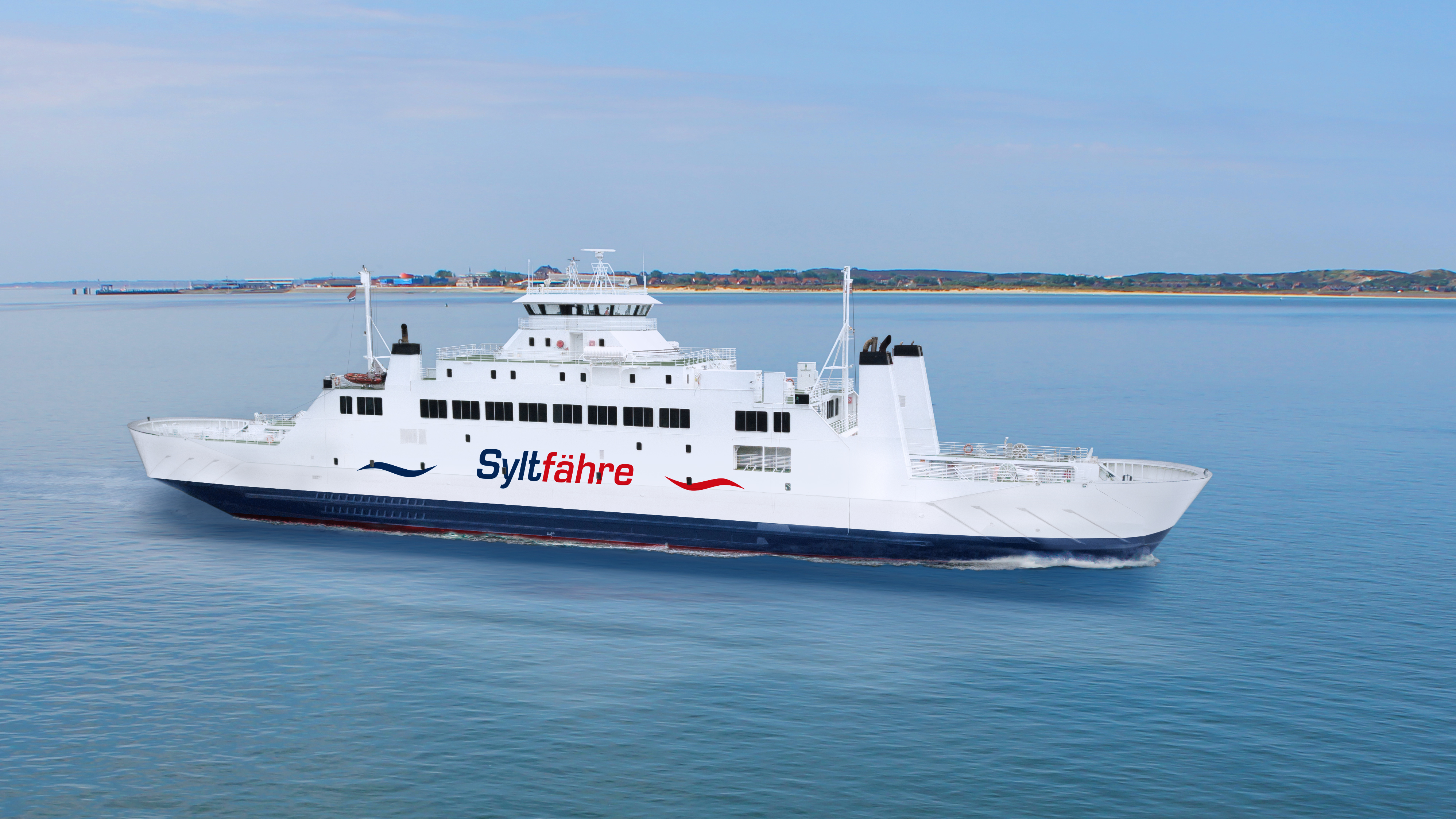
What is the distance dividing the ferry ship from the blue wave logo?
11cm

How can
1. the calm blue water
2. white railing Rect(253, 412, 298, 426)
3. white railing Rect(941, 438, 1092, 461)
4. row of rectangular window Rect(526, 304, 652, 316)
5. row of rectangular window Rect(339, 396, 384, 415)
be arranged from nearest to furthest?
the calm blue water → white railing Rect(941, 438, 1092, 461) → row of rectangular window Rect(526, 304, 652, 316) → row of rectangular window Rect(339, 396, 384, 415) → white railing Rect(253, 412, 298, 426)

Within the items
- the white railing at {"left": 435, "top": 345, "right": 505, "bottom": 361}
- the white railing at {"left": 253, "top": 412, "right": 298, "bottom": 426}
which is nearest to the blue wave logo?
the white railing at {"left": 253, "top": 412, "right": 298, "bottom": 426}

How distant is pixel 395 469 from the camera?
3262cm

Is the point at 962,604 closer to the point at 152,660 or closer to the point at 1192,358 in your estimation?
the point at 152,660

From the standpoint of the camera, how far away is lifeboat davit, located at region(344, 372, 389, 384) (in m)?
32.8

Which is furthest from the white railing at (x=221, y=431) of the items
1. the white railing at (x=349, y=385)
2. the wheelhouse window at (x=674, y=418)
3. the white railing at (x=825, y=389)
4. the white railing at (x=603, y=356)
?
the white railing at (x=825, y=389)

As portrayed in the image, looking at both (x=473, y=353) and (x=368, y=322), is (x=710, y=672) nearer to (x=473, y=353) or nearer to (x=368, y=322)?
(x=473, y=353)

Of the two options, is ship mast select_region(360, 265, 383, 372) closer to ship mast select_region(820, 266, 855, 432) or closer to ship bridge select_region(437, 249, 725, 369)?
ship bridge select_region(437, 249, 725, 369)

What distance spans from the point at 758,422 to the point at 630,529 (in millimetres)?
4993

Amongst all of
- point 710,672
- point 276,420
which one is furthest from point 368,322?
point 710,672

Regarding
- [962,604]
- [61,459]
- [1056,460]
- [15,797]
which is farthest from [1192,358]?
[15,797]

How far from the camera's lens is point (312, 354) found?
103 m

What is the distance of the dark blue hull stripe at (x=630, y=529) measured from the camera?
94.0 ft

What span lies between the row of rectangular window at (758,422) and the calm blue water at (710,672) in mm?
3791
